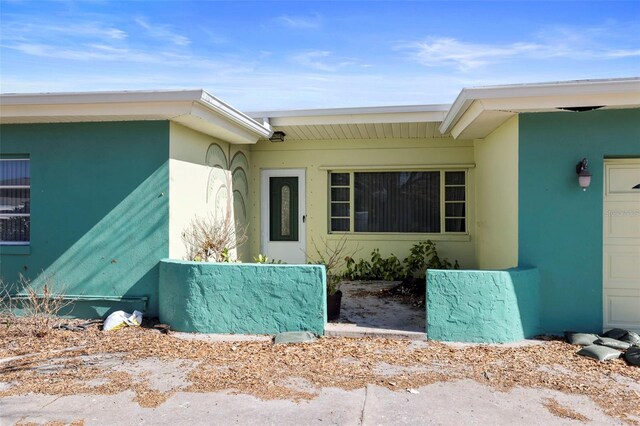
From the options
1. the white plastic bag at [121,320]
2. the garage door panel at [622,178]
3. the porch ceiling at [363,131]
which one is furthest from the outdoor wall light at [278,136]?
the garage door panel at [622,178]

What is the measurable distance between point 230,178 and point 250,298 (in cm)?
349

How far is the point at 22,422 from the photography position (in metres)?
3.42

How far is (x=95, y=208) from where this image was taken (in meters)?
6.26

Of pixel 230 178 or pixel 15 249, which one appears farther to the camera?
pixel 230 178

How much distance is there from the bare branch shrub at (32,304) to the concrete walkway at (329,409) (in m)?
2.21

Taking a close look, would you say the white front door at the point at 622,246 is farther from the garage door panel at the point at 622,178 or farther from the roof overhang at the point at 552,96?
the roof overhang at the point at 552,96

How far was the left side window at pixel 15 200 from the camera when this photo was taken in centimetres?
654

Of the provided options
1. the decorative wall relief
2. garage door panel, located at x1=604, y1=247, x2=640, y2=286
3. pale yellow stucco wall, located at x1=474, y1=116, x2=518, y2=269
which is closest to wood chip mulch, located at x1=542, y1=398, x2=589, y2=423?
pale yellow stucco wall, located at x1=474, y1=116, x2=518, y2=269

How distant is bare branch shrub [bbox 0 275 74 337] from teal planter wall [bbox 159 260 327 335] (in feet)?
5.82

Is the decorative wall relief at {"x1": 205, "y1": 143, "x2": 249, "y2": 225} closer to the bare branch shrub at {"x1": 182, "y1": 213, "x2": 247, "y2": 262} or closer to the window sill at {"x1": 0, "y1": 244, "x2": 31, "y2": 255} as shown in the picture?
the bare branch shrub at {"x1": 182, "y1": 213, "x2": 247, "y2": 262}

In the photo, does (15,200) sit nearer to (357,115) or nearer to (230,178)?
(230,178)

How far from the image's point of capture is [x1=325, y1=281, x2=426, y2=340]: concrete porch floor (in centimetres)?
547

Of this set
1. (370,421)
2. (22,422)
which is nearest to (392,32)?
(370,421)

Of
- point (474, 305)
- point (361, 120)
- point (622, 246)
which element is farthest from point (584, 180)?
point (361, 120)
